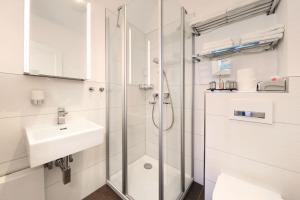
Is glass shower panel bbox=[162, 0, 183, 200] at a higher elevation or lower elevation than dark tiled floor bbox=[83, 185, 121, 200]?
higher

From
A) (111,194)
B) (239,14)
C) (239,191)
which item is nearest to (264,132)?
(239,191)

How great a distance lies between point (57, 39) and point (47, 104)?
0.61 m

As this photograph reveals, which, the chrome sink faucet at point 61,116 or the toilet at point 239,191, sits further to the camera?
the chrome sink faucet at point 61,116

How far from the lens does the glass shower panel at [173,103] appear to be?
4.00 feet

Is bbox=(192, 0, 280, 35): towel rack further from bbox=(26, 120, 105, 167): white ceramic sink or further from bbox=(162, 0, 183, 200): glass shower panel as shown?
bbox=(26, 120, 105, 167): white ceramic sink

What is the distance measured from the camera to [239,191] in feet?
2.68

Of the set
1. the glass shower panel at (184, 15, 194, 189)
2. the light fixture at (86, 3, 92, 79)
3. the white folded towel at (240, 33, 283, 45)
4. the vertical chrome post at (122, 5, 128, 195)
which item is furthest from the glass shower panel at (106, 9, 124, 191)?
the white folded towel at (240, 33, 283, 45)

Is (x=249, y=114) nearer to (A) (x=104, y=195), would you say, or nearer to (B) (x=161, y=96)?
(B) (x=161, y=96)

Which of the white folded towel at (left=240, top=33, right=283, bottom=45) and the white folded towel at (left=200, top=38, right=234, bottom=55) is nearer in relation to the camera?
the white folded towel at (left=240, top=33, right=283, bottom=45)

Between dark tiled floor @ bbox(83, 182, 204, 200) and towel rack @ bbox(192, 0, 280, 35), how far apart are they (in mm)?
1859

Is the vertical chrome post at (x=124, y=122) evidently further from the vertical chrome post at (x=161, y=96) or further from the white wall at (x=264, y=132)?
the white wall at (x=264, y=132)

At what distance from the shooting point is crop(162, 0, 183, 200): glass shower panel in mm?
1219

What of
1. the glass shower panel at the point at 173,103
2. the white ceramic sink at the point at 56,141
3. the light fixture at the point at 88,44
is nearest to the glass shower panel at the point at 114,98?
the light fixture at the point at 88,44

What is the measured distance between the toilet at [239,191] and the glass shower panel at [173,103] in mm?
487
